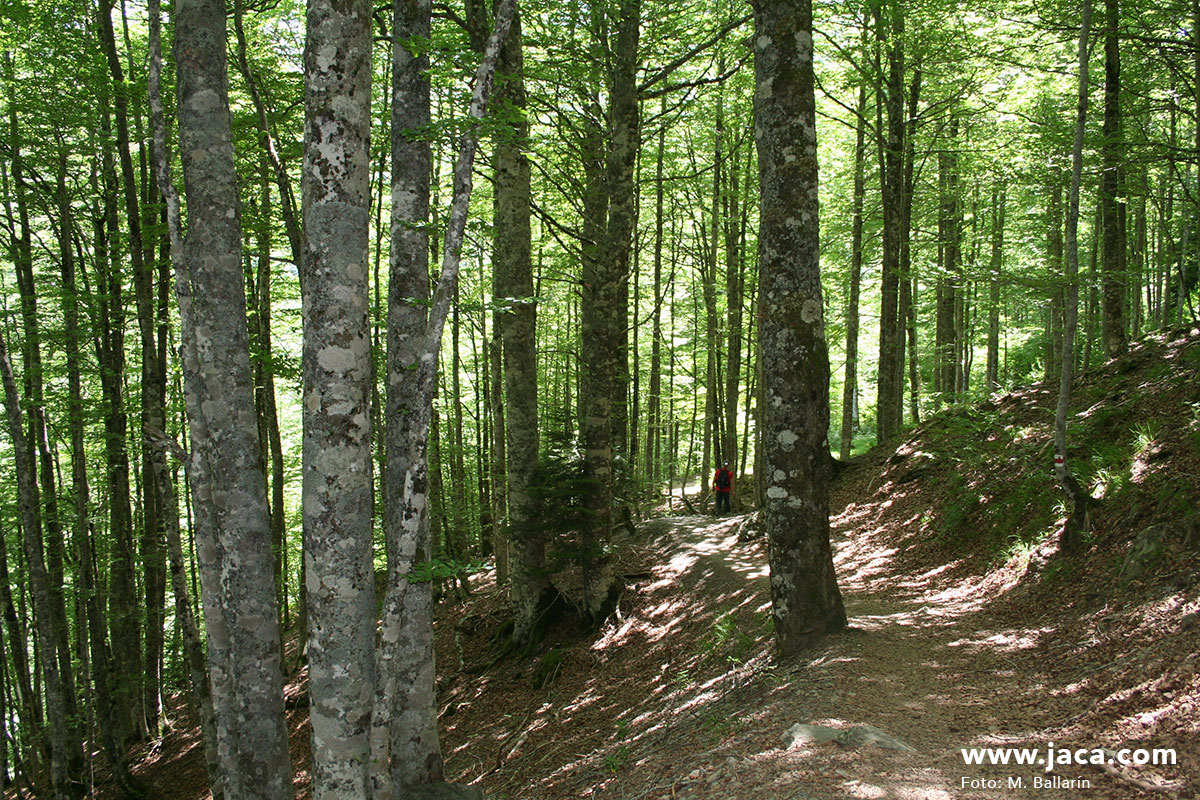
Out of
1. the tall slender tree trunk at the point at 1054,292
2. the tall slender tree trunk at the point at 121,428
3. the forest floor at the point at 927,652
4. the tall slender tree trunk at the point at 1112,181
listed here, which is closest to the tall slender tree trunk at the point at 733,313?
the forest floor at the point at 927,652

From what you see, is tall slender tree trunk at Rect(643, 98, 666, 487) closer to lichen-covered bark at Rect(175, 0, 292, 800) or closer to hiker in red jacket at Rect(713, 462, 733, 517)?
hiker in red jacket at Rect(713, 462, 733, 517)

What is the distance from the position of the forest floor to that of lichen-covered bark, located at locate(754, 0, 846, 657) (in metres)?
0.63

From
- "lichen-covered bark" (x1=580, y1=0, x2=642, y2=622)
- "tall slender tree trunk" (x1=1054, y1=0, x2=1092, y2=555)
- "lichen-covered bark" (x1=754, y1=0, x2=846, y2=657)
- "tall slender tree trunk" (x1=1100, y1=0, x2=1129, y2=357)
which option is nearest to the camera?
"lichen-covered bark" (x1=754, y1=0, x2=846, y2=657)

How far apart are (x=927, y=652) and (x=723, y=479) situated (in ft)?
36.4

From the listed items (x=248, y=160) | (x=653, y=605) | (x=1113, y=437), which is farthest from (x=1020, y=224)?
(x=248, y=160)

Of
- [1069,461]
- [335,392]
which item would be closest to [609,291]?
[335,392]

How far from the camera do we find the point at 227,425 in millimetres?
5391

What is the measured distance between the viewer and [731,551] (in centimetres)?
1141

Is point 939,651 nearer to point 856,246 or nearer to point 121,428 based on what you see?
point 856,246

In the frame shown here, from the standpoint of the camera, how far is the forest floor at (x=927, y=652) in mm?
3877

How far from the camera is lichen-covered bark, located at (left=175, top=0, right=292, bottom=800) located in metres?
5.35

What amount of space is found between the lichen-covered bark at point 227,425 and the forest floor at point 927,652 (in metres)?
2.36

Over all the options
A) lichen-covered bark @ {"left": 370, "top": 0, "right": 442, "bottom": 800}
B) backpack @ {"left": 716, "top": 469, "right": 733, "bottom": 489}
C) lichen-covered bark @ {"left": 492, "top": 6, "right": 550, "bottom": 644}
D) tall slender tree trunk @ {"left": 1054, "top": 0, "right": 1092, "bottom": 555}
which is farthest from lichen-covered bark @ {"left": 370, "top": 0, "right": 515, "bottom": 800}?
backpack @ {"left": 716, "top": 469, "right": 733, "bottom": 489}

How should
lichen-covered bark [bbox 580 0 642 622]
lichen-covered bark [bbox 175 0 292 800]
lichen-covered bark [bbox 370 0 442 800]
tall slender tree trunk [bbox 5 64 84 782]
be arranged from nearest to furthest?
lichen-covered bark [bbox 370 0 442 800]
lichen-covered bark [bbox 175 0 292 800]
lichen-covered bark [bbox 580 0 642 622]
tall slender tree trunk [bbox 5 64 84 782]
